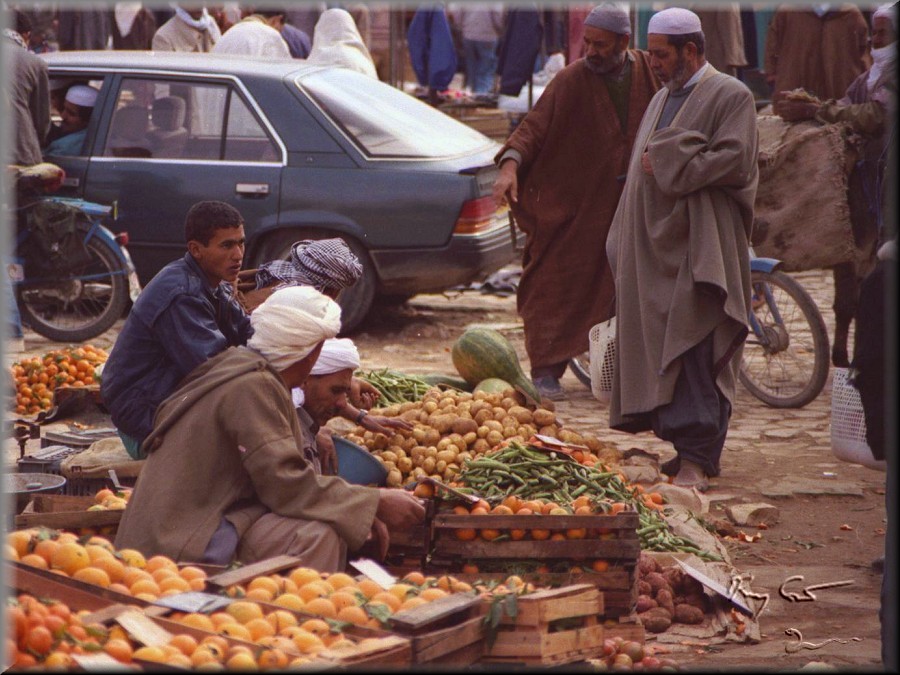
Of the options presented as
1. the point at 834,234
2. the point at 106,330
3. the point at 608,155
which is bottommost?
the point at 106,330

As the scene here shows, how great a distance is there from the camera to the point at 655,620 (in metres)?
4.98

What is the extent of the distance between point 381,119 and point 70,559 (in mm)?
7370

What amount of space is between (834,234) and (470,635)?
584cm

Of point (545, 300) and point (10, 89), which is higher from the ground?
point (10, 89)

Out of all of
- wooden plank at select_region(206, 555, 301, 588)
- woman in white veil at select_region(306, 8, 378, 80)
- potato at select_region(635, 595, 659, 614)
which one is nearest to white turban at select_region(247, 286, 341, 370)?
wooden plank at select_region(206, 555, 301, 588)

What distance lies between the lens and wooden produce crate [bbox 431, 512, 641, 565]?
467cm

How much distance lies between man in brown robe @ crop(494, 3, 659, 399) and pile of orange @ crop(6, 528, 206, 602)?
446 centimetres

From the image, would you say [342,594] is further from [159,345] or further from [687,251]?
[687,251]

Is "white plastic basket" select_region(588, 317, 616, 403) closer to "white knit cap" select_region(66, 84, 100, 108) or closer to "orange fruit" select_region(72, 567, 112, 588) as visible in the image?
"orange fruit" select_region(72, 567, 112, 588)

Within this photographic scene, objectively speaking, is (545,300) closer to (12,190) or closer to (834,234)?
(834,234)

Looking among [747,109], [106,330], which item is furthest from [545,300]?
[106,330]

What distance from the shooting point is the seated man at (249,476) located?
4133mm

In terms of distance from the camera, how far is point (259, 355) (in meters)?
4.31

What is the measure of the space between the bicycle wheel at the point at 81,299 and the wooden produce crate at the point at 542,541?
20.1 ft
